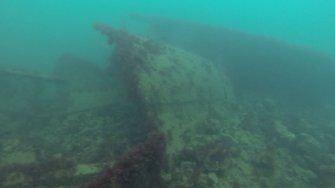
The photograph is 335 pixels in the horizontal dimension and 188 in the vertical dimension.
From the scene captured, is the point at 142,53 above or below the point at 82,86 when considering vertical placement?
above

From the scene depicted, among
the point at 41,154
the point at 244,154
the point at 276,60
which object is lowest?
the point at 41,154

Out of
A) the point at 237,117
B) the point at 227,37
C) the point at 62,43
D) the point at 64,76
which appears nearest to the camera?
the point at 237,117

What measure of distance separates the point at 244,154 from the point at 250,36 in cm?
799

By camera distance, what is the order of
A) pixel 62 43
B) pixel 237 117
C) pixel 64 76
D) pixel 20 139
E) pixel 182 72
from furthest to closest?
pixel 62 43 < pixel 64 76 < pixel 237 117 < pixel 182 72 < pixel 20 139

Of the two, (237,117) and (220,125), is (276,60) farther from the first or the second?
(220,125)

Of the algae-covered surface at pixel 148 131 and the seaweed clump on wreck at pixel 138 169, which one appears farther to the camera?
the algae-covered surface at pixel 148 131

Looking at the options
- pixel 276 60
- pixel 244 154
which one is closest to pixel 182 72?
pixel 244 154

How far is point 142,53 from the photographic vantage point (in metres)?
8.19

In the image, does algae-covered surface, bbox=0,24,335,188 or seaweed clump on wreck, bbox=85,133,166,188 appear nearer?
seaweed clump on wreck, bbox=85,133,166,188

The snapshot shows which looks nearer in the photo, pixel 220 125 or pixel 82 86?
pixel 220 125

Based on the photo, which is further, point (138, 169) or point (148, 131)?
point (148, 131)

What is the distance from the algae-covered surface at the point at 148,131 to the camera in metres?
5.84

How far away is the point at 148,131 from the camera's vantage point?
6.88 m

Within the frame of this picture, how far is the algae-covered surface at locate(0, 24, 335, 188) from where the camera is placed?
19.2ft
